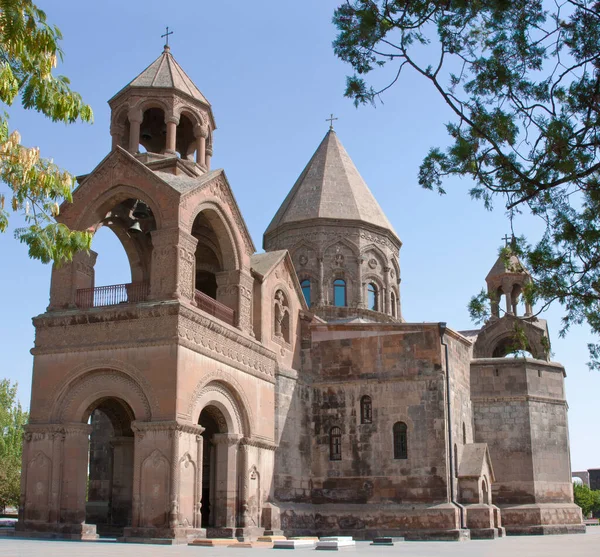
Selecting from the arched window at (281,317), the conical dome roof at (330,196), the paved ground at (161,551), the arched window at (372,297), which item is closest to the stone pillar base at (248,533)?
the paved ground at (161,551)

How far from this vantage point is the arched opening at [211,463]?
1959 cm

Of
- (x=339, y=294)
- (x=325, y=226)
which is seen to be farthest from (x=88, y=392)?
(x=325, y=226)

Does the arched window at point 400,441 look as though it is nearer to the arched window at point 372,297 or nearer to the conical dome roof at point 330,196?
the arched window at point 372,297

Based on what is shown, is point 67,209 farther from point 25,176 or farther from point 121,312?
point 25,176

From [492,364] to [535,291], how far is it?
16908 millimetres

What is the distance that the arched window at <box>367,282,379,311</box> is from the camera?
2927 cm

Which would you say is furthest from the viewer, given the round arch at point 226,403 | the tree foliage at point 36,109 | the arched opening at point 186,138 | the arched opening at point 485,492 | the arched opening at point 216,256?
the arched opening at point 485,492

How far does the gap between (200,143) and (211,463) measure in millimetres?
8237

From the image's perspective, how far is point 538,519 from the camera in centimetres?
2567

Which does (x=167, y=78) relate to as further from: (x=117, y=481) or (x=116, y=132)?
(x=117, y=481)

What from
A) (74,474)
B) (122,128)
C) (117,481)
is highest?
(122,128)

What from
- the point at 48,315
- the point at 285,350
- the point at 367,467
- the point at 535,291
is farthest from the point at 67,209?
the point at 535,291

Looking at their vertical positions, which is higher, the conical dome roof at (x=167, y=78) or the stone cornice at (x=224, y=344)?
the conical dome roof at (x=167, y=78)

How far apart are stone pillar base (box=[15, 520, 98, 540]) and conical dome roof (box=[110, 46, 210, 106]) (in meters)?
10.8
